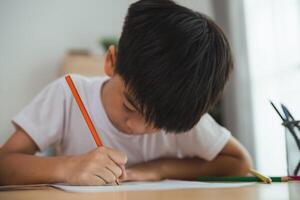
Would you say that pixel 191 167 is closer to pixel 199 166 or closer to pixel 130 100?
pixel 199 166

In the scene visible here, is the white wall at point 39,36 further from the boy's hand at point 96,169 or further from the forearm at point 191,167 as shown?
the boy's hand at point 96,169

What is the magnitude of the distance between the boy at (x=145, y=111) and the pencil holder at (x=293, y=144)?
0.43ft

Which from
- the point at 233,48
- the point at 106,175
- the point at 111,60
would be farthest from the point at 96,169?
the point at 233,48

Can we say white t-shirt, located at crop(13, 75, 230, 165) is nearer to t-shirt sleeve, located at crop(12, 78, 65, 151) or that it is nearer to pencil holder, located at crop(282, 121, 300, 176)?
t-shirt sleeve, located at crop(12, 78, 65, 151)

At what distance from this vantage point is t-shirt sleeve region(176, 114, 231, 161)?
0.91m

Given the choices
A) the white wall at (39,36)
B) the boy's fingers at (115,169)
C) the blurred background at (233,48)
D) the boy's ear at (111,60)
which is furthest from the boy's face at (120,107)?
the white wall at (39,36)

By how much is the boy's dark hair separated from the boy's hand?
92 millimetres

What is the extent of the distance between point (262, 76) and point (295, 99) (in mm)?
291

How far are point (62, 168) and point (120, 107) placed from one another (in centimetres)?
18

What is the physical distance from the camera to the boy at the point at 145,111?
667 mm

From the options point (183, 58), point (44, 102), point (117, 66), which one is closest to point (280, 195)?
point (183, 58)

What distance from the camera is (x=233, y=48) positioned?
90.0 inches

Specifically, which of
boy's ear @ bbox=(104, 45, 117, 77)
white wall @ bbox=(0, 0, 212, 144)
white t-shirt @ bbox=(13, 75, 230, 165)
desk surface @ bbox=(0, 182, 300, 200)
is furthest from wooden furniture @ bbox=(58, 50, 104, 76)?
desk surface @ bbox=(0, 182, 300, 200)

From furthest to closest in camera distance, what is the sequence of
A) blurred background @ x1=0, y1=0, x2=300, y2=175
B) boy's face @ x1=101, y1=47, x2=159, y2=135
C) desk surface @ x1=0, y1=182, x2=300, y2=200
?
blurred background @ x1=0, y1=0, x2=300, y2=175 < boy's face @ x1=101, y1=47, x2=159, y2=135 < desk surface @ x1=0, y1=182, x2=300, y2=200
